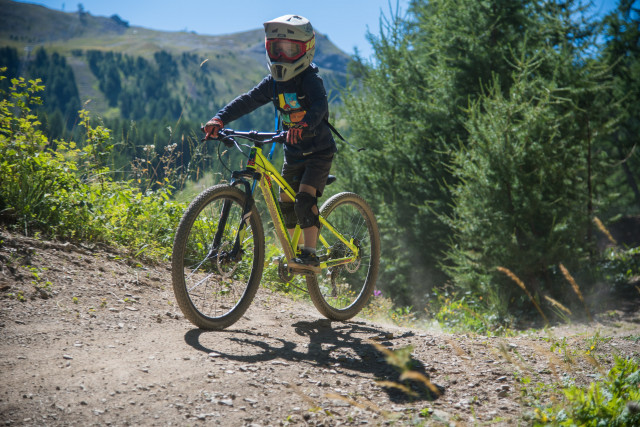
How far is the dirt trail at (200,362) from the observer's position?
2.48 meters

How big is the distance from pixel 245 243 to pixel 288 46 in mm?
1674

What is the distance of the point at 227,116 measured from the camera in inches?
159

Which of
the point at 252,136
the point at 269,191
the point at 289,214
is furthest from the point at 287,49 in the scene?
the point at 289,214

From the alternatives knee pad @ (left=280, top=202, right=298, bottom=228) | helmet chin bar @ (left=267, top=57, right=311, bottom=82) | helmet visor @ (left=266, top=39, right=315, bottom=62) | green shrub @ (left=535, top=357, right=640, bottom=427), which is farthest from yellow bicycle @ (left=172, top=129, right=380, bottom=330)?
green shrub @ (left=535, top=357, right=640, bottom=427)

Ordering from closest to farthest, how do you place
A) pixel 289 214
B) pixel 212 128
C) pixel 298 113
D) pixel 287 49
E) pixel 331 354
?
pixel 331 354
pixel 212 128
pixel 298 113
pixel 287 49
pixel 289 214

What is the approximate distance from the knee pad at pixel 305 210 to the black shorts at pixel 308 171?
145 mm

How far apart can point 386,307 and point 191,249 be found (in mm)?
3096

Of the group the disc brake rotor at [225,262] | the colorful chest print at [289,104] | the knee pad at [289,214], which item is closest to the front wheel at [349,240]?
the knee pad at [289,214]

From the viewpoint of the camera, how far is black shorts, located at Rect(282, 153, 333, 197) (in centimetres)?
416

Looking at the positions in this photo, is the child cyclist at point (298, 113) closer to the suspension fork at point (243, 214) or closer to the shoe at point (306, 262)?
the shoe at point (306, 262)

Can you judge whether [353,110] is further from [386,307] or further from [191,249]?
[191,249]

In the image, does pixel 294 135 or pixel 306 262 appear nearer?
pixel 294 135

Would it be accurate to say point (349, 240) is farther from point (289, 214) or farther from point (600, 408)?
point (600, 408)

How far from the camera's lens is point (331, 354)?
3.55m
